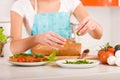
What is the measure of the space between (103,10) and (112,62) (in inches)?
92.1

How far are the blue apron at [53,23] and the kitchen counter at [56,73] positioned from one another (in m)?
0.73

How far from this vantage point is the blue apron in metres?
1.90

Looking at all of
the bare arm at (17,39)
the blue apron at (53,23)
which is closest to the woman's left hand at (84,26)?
the bare arm at (17,39)

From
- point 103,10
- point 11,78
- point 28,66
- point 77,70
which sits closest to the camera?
point 11,78

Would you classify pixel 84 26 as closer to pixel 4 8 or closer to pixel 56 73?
pixel 56 73

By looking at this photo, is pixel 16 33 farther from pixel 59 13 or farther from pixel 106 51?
pixel 106 51

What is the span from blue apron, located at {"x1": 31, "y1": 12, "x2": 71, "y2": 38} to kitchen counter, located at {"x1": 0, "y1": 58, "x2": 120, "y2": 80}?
73cm

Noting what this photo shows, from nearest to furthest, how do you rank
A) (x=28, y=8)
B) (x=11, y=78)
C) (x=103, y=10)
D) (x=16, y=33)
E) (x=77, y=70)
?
1. (x=11, y=78)
2. (x=77, y=70)
3. (x=16, y=33)
4. (x=28, y=8)
5. (x=103, y=10)

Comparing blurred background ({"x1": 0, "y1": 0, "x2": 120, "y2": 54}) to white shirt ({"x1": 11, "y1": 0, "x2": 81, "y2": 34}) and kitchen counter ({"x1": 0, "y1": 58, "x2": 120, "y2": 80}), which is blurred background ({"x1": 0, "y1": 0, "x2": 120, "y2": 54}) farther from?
kitchen counter ({"x1": 0, "y1": 58, "x2": 120, "y2": 80})

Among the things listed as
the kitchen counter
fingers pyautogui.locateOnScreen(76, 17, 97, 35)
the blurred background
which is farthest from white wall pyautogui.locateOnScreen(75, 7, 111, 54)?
the kitchen counter

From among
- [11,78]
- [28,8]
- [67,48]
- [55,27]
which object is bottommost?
[11,78]

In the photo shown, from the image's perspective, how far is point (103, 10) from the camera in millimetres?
3498

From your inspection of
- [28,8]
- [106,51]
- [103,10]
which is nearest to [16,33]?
[28,8]

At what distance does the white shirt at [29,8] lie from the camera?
1834 millimetres
